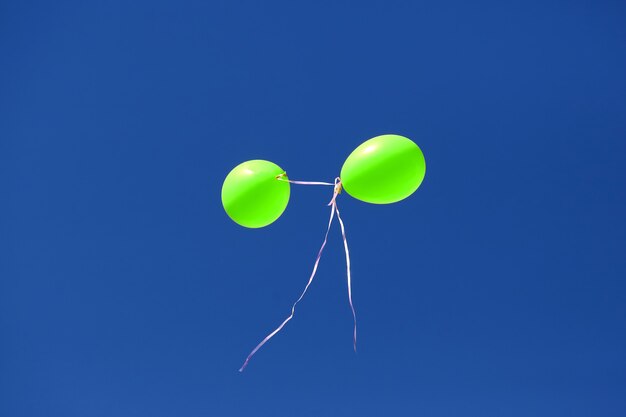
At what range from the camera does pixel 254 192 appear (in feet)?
12.6

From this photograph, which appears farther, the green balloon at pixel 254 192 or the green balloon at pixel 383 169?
the green balloon at pixel 254 192

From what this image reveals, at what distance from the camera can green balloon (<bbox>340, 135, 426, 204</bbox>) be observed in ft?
11.9

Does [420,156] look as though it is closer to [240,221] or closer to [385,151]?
[385,151]

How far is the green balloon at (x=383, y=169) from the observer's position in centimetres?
362

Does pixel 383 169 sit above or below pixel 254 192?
above

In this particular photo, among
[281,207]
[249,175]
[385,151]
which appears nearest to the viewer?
[385,151]

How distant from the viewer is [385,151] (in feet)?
11.8

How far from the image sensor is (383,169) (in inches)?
142

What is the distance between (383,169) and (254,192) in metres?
0.91

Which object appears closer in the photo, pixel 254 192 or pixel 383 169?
pixel 383 169

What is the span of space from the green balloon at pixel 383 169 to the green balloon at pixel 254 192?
50 centimetres

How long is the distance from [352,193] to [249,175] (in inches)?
28.8

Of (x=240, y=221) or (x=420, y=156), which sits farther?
(x=240, y=221)

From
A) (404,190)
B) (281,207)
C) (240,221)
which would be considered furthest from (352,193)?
(240,221)
